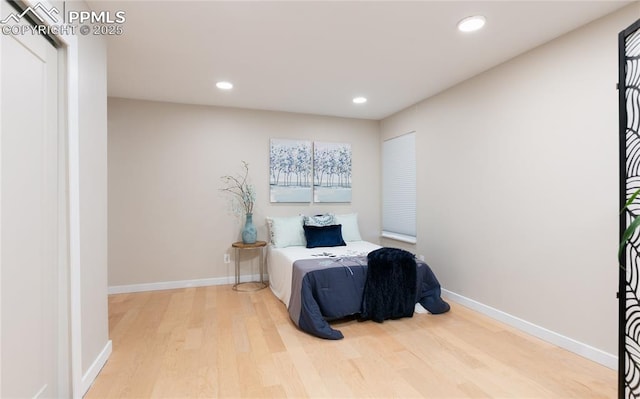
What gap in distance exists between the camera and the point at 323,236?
13.6 ft

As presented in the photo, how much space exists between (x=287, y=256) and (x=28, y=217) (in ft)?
7.83

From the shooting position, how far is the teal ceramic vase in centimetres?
411

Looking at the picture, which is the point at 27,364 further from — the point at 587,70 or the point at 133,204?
the point at 587,70

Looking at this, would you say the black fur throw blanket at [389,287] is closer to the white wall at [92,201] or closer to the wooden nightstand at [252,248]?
the wooden nightstand at [252,248]

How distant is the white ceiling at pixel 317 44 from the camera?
82.4 inches

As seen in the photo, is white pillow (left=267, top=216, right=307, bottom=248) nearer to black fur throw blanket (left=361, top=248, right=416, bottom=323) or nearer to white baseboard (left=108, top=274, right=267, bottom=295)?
white baseboard (left=108, top=274, right=267, bottom=295)

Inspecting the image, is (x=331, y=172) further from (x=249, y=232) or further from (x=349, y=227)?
(x=249, y=232)

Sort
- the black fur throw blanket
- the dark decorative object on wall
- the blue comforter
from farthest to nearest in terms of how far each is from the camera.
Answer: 1. the black fur throw blanket
2. the blue comforter
3. the dark decorative object on wall

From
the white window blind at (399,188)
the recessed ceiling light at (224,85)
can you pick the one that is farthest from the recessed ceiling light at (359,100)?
the recessed ceiling light at (224,85)

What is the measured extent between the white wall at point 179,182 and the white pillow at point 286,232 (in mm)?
284

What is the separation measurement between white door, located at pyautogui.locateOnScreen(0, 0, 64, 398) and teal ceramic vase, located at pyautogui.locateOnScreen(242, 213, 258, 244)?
2470 mm

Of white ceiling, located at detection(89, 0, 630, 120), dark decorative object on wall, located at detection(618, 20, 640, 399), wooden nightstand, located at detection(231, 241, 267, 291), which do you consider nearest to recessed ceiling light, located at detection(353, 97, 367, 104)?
white ceiling, located at detection(89, 0, 630, 120)

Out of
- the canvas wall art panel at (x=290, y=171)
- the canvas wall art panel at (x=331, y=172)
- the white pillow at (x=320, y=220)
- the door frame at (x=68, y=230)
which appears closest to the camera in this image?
the door frame at (x=68, y=230)

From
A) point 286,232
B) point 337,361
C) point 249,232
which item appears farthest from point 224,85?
point 337,361
